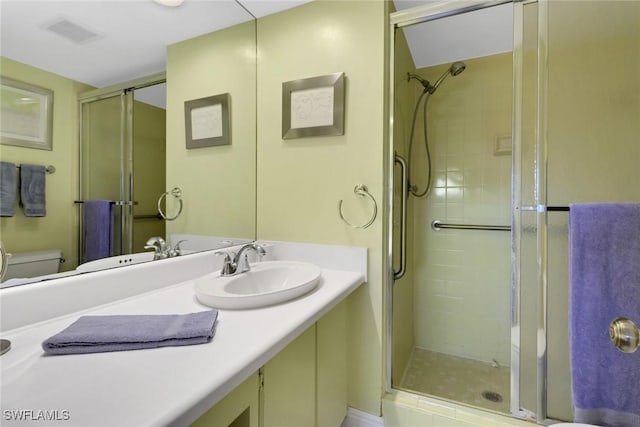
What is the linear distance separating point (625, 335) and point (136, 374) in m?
1.36

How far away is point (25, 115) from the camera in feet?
2.49

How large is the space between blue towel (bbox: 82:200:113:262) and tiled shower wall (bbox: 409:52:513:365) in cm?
191

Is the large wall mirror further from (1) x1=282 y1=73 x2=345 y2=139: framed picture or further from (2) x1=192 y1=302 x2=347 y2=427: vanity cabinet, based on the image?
(2) x1=192 y1=302 x2=347 y2=427: vanity cabinet

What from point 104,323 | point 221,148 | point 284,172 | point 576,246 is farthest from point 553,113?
point 104,323

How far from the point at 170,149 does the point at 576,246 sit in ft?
5.48

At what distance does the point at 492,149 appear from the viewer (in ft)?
6.60

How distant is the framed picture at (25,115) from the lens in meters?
0.72

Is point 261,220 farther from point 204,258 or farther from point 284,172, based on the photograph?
point 204,258

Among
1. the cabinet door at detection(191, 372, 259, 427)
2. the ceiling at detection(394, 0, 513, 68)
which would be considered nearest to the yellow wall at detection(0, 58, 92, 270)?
the cabinet door at detection(191, 372, 259, 427)

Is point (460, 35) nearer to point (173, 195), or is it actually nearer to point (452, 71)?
point (452, 71)

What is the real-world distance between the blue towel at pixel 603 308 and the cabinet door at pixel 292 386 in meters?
0.98

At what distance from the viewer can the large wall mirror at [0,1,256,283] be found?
80 centimetres

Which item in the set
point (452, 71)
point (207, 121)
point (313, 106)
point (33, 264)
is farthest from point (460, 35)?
point (33, 264)

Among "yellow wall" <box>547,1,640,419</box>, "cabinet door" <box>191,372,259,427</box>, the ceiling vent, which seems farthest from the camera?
"yellow wall" <box>547,1,640,419</box>
